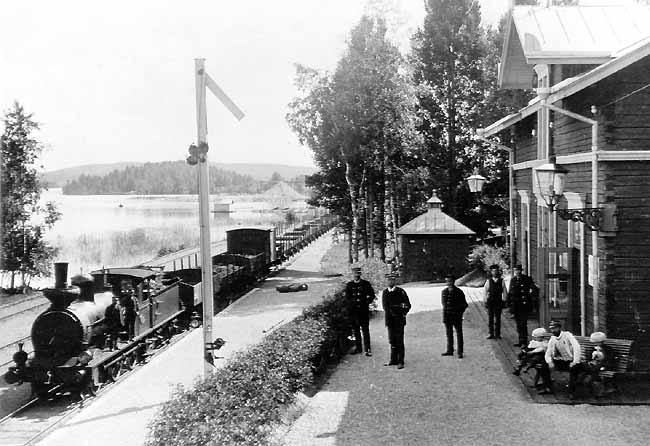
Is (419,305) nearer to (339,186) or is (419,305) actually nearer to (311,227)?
(339,186)

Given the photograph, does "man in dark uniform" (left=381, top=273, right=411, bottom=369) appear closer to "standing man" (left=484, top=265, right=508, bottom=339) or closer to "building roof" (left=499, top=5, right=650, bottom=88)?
"standing man" (left=484, top=265, right=508, bottom=339)

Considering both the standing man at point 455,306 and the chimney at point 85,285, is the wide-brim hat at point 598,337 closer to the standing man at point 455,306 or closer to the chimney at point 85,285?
the standing man at point 455,306

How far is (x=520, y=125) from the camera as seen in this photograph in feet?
62.4

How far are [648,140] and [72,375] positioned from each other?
390 inches

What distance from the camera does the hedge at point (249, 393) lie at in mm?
6418

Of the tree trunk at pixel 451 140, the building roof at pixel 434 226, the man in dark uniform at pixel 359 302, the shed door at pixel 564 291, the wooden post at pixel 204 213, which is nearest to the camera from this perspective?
the wooden post at pixel 204 213

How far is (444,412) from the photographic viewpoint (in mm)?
9820

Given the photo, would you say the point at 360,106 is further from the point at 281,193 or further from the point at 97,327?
the point at 281,193

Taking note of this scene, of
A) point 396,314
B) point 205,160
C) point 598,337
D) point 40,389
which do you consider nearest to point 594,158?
point 598,337

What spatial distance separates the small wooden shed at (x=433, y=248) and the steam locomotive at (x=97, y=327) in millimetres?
9755

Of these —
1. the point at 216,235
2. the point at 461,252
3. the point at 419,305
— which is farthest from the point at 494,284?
the point at 216,235

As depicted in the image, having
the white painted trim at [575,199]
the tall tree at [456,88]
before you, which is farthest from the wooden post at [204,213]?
the tall tree at [456,88]

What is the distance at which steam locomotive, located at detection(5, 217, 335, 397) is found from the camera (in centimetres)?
1220

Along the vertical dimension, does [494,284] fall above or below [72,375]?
above
